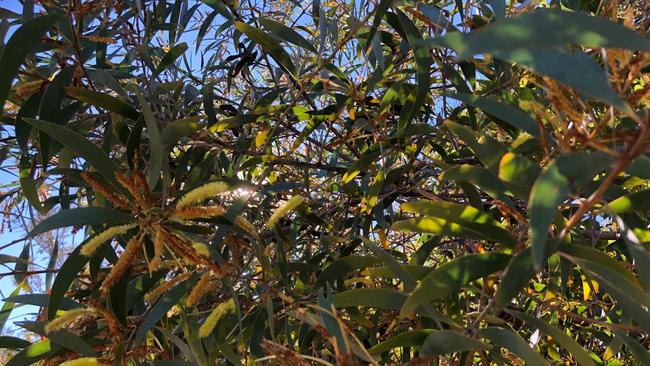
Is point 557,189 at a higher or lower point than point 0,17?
lower

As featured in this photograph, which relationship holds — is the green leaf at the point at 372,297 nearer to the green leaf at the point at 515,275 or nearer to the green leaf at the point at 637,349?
the green leaf at the point at 515,275

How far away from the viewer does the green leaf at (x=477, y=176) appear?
2.22ft

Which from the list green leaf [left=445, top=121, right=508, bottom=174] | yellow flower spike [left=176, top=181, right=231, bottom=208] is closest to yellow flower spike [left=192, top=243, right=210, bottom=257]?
yellow flower spike [left=176, top=181, right=231, bottom=208]

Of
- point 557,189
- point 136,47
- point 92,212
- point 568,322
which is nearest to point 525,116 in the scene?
point 557,189

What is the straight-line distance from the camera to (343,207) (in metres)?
1.85

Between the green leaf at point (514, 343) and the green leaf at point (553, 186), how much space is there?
0.27m

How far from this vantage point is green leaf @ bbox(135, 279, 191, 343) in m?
0.99

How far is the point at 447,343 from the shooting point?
72 cm

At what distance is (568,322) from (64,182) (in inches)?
64.9

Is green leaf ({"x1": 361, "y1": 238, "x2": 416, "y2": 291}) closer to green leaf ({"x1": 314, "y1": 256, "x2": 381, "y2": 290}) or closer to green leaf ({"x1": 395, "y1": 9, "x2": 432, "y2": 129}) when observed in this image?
green leaf ({"x1": 314, "y1": 256, "x2": 381, "y2": 290})

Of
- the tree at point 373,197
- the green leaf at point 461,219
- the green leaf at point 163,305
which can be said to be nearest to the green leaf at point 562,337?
the tree at point 373,197

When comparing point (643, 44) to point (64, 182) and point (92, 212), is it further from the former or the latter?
point (64, 182)

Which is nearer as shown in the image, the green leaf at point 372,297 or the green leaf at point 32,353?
the green leaf at point 372,297

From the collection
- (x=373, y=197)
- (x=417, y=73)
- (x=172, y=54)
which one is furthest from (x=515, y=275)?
(x=172, y=54)
